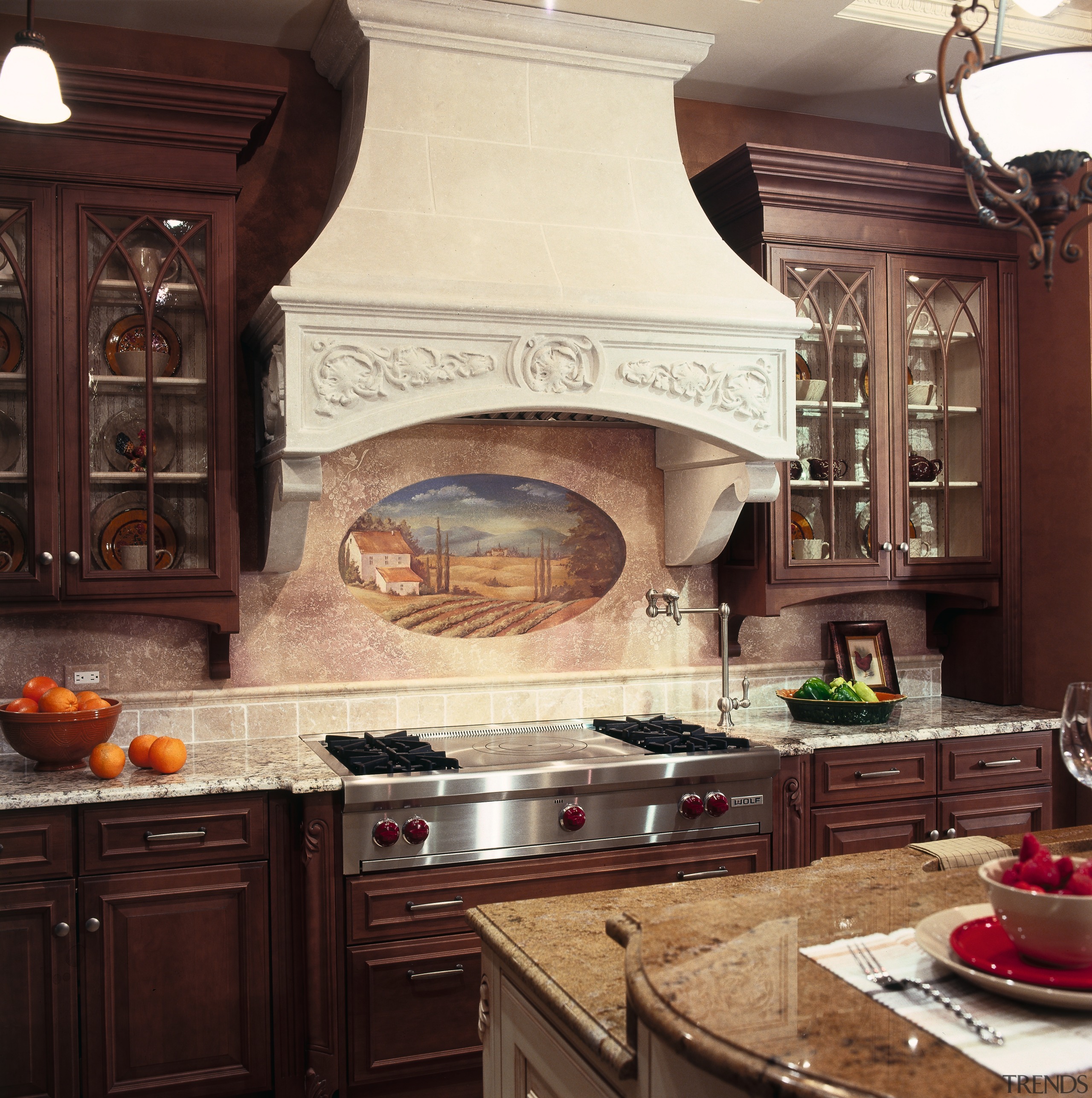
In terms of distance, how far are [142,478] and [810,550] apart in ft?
6.99

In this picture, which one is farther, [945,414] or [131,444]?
[945,414]

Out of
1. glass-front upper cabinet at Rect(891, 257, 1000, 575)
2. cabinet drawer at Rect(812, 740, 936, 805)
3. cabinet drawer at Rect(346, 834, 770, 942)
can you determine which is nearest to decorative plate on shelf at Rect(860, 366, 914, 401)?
glass-front upper cabinet at Rect(891, 257, 1000, 575)

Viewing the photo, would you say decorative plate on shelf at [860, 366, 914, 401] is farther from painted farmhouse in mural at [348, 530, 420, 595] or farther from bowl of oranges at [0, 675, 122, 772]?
bowl of oranges at [0, 675, 122, 772]

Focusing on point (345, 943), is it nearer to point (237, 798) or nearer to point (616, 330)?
point (237, 798)

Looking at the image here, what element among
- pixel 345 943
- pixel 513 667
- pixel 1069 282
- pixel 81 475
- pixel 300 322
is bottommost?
pixel 345 943

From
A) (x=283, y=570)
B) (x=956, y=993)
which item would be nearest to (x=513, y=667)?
(x=283, y=570)

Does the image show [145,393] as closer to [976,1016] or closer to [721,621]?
[721,621]

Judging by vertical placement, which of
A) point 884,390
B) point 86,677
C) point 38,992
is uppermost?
point 884,390

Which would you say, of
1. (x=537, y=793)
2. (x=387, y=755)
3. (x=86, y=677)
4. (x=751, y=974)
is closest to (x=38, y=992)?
(x=86, y=677)

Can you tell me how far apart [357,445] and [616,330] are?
3.02ft

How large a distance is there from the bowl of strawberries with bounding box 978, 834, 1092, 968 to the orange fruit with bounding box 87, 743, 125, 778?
7.26 feet

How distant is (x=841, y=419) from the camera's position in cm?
367

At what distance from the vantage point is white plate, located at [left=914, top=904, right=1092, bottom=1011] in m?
1.06

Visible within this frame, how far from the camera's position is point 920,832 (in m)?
3.43
